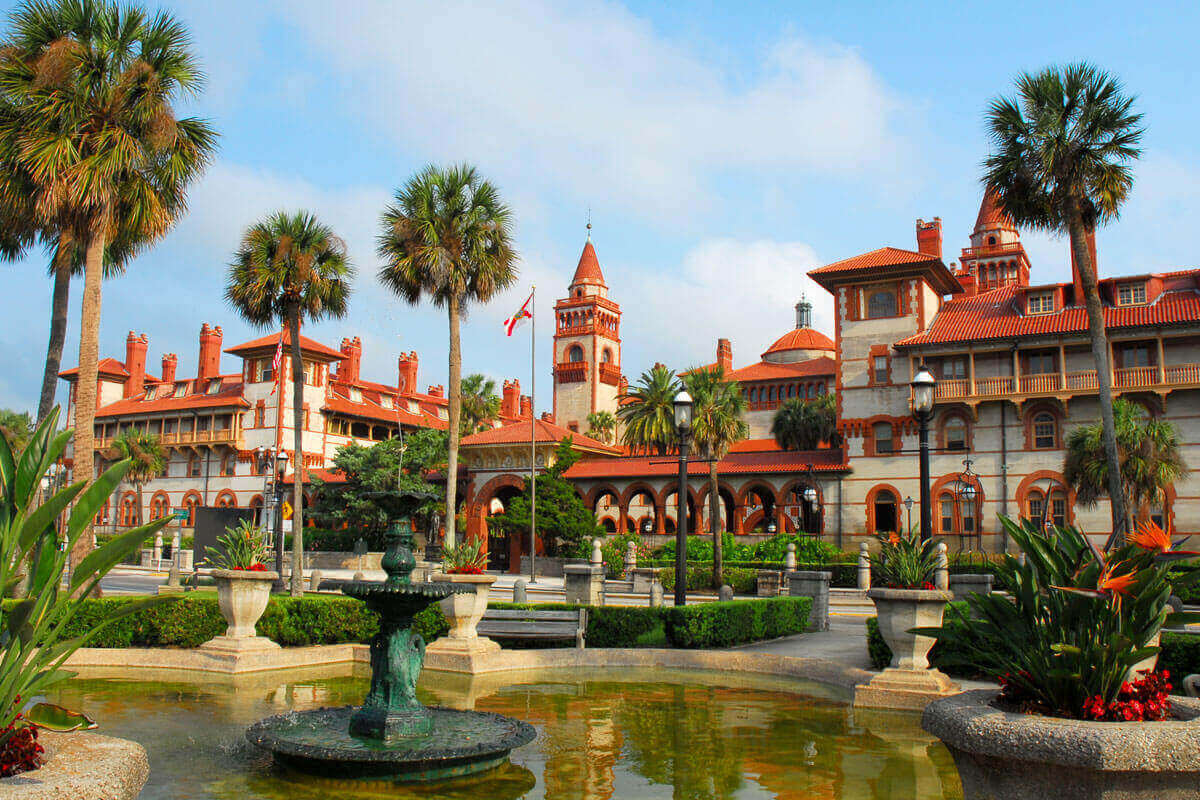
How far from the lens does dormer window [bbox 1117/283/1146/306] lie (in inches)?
1628

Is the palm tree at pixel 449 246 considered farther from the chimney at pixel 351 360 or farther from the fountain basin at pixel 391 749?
the chimney at pixel 351 360

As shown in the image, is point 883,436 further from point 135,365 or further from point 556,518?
point 135,365

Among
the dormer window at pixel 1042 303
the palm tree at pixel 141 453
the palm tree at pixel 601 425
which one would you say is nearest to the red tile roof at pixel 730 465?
the dormer window at pixel 1042 303

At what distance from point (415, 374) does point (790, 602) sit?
2578 inches

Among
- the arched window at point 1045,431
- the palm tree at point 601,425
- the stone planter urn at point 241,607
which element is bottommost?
the stone planter urn at point 241,607

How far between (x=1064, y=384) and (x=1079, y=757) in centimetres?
4029

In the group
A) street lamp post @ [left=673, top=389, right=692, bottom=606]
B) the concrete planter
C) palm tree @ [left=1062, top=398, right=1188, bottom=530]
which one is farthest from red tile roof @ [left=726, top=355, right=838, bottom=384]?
the concrete planter

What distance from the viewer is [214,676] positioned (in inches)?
509

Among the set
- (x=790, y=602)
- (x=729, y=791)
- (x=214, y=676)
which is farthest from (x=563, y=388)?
(x=729, y=791)

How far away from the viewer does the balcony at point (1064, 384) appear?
38.4 meters

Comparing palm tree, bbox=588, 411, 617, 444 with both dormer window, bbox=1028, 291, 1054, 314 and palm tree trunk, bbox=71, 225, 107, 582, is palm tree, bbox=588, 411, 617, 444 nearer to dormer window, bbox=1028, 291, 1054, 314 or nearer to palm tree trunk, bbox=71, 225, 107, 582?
dormer window, bbox=1028, 291, 1054, 314

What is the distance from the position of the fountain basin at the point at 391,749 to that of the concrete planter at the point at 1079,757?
4.39m

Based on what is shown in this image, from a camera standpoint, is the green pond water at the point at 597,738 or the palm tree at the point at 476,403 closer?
the green pond water at the point at 597,738

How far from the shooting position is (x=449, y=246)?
31172 mm
